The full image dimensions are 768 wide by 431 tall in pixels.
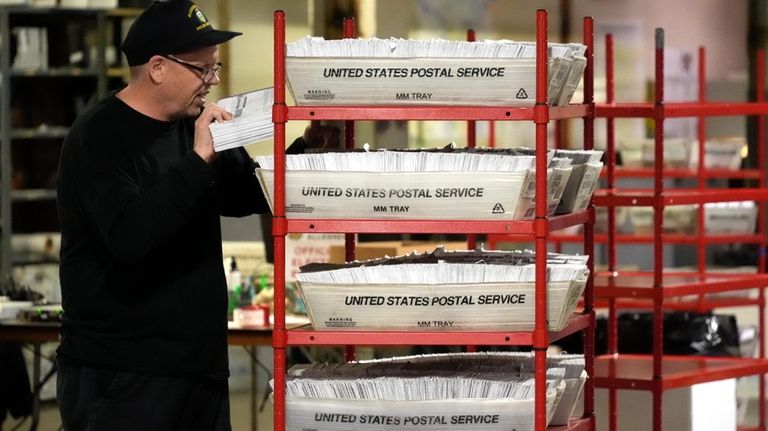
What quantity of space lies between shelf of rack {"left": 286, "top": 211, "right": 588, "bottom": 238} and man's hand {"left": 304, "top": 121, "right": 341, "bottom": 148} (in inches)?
17.4

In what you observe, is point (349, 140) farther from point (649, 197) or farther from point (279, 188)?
point (649, 197)

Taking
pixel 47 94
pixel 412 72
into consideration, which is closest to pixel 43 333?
pixel 412 72

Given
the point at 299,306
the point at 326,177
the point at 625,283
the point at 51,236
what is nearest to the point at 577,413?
the point at 625,283

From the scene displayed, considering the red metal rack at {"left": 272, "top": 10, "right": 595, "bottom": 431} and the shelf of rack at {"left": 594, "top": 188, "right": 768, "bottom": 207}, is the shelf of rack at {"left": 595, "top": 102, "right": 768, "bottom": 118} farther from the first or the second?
the red metal rack at {"left": 272, "top": 10, "right": 595, "bottom": 431}

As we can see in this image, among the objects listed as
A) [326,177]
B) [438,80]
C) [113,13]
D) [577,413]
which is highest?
[113,13]

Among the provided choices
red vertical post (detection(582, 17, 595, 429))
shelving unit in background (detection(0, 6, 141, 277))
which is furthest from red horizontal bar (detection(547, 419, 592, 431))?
shelving unit in background (detection(0, 6, 141, 277))

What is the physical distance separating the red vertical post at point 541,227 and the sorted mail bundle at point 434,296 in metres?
0.04

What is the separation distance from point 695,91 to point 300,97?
783cm

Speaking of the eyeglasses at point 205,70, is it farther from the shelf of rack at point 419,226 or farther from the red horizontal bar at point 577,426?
the red horizontal bar at point 577,426

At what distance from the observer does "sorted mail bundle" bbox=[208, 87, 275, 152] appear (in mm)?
3398

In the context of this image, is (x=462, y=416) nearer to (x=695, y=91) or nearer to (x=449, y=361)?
(x=449, y=361)

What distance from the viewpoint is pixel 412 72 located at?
340 centimetres

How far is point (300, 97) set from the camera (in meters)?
3.45

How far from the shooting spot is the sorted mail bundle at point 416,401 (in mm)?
3434
